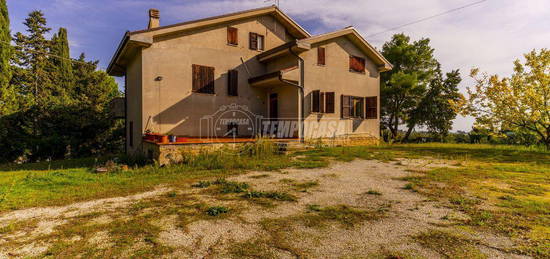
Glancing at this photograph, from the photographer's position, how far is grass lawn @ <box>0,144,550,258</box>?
3479 mm

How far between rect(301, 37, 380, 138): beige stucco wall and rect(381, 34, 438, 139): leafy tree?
36.9 ft

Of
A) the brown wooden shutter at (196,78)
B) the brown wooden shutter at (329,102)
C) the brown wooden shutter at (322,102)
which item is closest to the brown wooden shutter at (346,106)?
the brown wooden shutter at (329,102)

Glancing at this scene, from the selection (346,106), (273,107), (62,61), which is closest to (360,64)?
(346,106)

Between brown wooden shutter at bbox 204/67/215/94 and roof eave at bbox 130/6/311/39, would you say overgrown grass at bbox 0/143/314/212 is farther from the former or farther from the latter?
roof eave at bbox 130/6/311/39

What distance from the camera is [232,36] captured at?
12742 millimetres

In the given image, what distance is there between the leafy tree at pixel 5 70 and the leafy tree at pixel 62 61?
9.43 m

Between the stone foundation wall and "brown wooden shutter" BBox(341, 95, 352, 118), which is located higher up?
"brown wooden shutter" BBox(341, 95, 352, 118)

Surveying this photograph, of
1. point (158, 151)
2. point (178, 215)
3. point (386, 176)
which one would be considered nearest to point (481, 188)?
point (386, 176)

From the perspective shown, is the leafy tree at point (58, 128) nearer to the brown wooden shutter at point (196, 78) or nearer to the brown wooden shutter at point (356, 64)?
the brown wooden shutter at point (196, 78)

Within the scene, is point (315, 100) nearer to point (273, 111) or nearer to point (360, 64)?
point (273, 111)

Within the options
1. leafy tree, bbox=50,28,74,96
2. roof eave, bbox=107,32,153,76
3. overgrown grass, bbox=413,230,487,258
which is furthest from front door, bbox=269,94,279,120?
leafy tree, bbox=50,28,74,96

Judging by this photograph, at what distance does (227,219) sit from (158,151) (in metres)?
5.76

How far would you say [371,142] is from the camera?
1452cm

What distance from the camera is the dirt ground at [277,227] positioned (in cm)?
277
